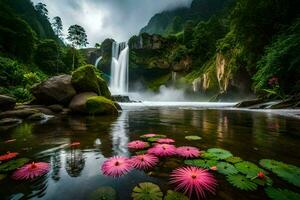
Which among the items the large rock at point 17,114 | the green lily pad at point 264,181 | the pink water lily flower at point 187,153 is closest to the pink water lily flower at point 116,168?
the pink water lily flower at point 187,153

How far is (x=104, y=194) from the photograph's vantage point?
5.65ft

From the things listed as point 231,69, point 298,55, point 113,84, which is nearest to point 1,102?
point 298,55

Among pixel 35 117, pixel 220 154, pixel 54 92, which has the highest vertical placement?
pixel 54 92

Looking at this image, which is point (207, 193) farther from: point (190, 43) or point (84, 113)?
point (190, 43)

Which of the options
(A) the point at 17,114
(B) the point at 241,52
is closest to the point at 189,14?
(B) the point at 241,52

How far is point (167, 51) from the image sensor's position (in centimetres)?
4425

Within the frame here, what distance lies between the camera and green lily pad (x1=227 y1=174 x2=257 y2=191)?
5.93ft

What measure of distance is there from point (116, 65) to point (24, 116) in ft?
126

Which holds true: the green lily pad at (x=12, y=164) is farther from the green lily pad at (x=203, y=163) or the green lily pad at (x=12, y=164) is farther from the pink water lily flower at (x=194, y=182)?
the green lily pad at (x=203, y=163)

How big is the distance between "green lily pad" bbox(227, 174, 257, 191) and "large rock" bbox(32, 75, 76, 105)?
10576 millimetres

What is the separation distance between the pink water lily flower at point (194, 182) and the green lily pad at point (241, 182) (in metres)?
0.18

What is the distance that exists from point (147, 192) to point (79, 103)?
9211 millimetres

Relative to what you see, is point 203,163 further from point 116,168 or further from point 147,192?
point 116,168

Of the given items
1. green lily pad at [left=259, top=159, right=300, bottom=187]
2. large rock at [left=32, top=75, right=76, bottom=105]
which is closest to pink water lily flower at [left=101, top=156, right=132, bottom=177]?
green lily pad at [left=259, top=159, right=300, bottom=187]
